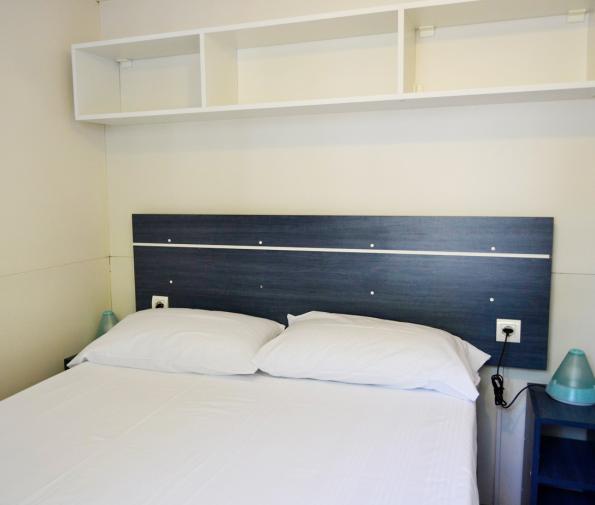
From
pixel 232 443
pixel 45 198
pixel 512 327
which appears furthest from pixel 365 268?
pixel 45 198

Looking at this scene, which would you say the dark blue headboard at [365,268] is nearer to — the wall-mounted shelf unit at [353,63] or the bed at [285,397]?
the bed at [285,397]

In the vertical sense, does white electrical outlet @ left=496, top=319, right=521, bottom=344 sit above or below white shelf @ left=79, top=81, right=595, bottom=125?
below

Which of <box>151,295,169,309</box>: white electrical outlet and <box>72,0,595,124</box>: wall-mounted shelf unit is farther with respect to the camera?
<box>151,295,169,309</box>: white electrical outlet

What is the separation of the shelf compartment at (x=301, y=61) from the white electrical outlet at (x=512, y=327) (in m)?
1.08

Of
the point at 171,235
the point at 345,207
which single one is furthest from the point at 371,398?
the point at 171,235

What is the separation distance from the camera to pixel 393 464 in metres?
1.46

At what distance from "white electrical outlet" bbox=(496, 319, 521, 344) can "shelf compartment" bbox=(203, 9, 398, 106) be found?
1.08 m

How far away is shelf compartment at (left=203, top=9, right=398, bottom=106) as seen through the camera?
227cm

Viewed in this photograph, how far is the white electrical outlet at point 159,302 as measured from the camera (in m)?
2.71

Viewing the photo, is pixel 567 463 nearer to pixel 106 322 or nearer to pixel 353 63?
pixel 353 63

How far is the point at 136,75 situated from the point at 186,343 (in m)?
1.42

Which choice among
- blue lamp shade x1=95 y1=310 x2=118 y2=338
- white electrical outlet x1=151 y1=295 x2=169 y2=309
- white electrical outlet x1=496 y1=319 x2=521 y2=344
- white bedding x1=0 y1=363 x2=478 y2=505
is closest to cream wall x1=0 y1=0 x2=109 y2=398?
blue lamp shade x1=95 y1=310 x2=118 y2=338

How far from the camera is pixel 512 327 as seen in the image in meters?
2.21

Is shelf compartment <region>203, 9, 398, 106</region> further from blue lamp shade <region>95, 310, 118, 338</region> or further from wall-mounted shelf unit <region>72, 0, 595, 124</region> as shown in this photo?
blue lamp shade <region>95, 310, 118, 338</region>
